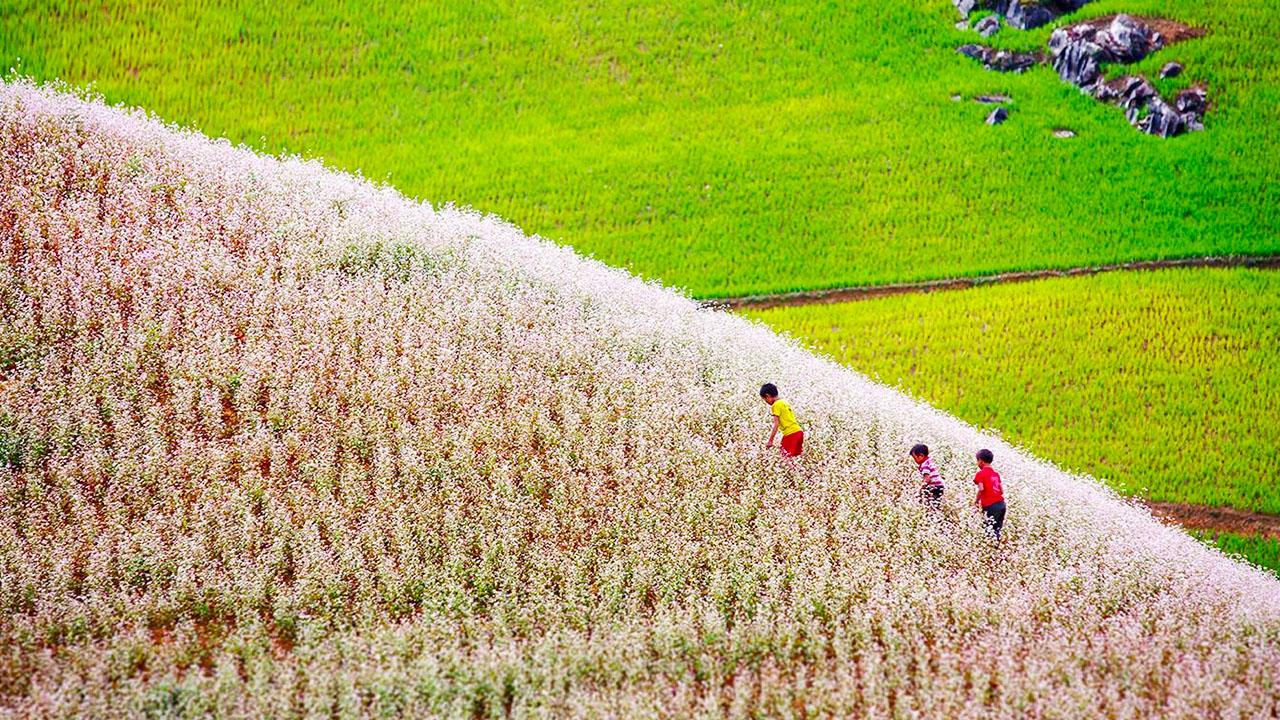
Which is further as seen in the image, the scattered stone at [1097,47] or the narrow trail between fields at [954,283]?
the scattered stone at [1097,47]

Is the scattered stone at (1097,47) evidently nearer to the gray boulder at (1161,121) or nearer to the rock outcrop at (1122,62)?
the rock outcrop at (1122,62)

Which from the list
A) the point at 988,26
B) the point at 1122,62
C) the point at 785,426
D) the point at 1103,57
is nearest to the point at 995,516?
the point at 785,426

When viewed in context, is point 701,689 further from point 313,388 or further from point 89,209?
point 89,209

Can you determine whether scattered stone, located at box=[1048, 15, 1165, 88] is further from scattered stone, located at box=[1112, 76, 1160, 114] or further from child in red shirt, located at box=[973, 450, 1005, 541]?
child in red shirt, located at box=[973, 450, 1005, 541]

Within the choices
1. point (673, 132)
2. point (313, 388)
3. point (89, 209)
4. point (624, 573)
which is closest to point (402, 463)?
point (313, 388)

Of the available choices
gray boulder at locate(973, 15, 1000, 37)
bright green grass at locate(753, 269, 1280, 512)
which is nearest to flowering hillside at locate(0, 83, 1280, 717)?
bright green grass at locate(753, 269, 1280, 512)

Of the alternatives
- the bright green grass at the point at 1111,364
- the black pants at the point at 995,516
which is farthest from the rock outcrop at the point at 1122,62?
the black pants at the point at 995,516

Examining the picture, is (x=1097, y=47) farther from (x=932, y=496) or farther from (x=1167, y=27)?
(x=932, y=496)

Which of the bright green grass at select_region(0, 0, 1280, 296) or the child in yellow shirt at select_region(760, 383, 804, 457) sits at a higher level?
the bright green grass at select_region(0, 0, 1280, 296)
